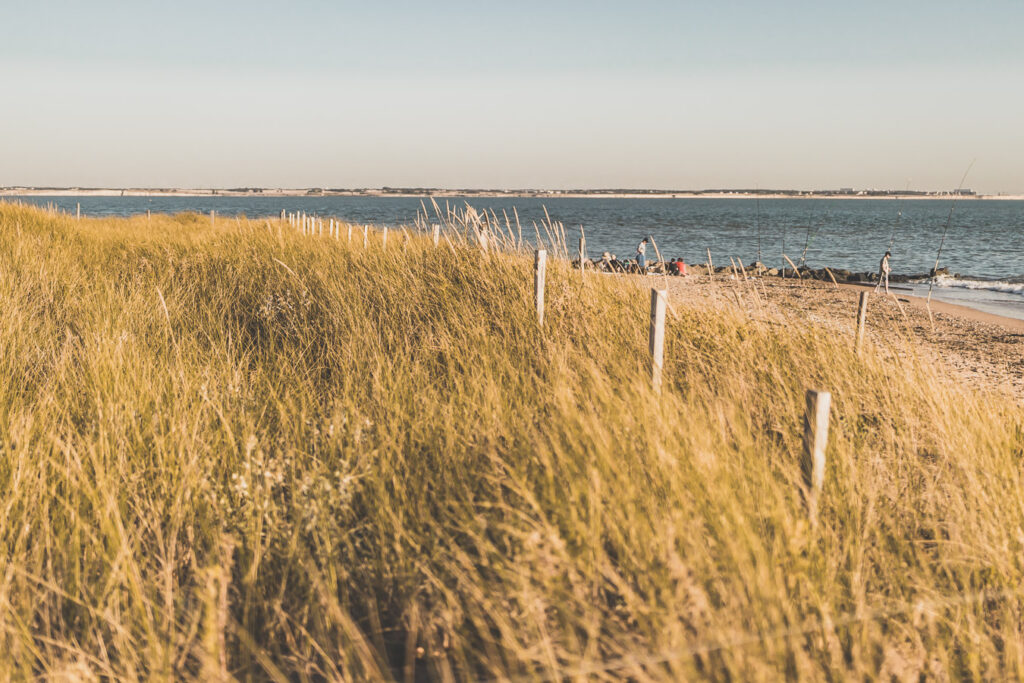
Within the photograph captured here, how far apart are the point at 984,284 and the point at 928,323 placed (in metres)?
12.6

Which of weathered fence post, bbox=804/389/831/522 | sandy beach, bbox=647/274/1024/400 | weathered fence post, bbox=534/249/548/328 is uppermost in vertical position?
weathered fence post, bbox=534/249/548/328

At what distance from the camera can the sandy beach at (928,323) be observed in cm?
644

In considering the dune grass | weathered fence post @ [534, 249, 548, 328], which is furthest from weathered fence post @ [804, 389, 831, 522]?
weathered fence post @ [534, 249, 548, 328]

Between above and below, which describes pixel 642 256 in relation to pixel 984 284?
above

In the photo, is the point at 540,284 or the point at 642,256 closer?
the point at 540,284

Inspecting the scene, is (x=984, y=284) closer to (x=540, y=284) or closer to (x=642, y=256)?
(x=642, y=256)

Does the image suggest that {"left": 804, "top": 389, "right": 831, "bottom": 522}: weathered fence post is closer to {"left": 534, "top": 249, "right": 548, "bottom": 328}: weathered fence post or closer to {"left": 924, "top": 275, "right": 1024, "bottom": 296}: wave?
{"left": 534, "top": 249, "right": 548, "bottom": 328}: weathered fence post

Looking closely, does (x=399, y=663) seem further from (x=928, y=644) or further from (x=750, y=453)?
(x=928, y=644)

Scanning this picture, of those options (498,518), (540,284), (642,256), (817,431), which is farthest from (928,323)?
(498,518)

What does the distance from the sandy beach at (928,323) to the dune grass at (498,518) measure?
1.32 meters

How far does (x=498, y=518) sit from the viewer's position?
2711mm

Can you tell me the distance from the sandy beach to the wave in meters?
4.17

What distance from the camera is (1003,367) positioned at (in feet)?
35.0

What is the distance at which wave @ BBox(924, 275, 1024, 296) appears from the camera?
2333 centimetres
